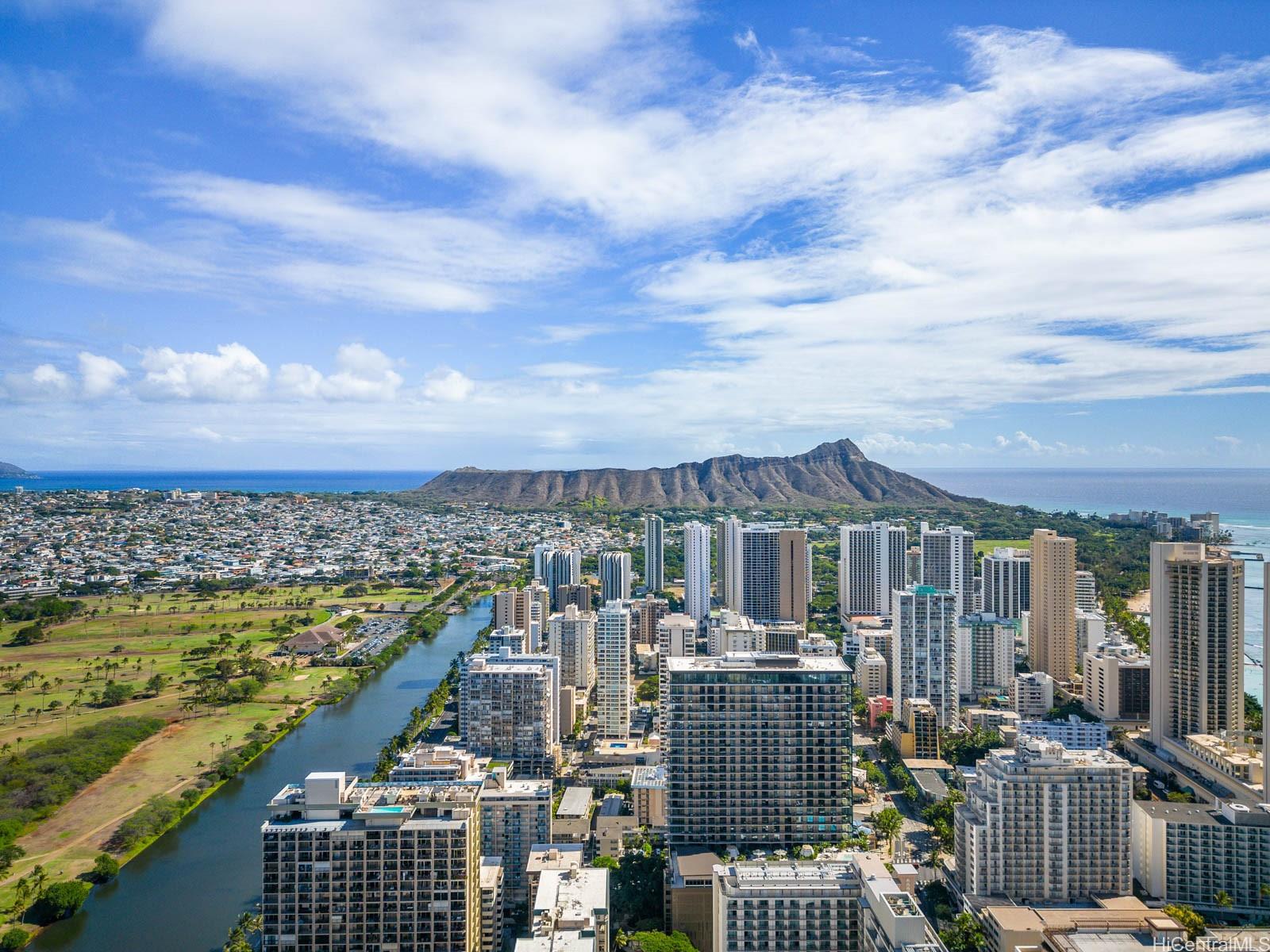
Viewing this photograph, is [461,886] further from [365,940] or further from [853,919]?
[853,919]

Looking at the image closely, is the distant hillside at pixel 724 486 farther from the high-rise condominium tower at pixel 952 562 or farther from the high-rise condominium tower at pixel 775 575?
the high-rise condominium tower at pixel 775 575

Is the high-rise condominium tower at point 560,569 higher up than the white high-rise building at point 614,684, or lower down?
higher up

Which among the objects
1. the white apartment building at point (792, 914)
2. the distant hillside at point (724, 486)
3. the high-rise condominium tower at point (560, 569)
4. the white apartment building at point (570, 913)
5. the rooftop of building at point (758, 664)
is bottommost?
the white apartment building at point (570, 913)

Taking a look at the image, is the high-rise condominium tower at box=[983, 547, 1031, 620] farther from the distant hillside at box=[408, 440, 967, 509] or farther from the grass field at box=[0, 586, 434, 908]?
the distant hillside at box=[408, 440, 967, 509]

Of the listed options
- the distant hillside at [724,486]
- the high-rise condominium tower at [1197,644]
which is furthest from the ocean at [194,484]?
the high-rise condominium tower at [1197,644]

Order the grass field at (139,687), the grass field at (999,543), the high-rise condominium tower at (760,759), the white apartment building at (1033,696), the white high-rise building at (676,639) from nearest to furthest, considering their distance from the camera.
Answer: the high-rise condominium tower at (760,759) → the grass field at (139,687) → the white apartment building at (1033,696) → the white high-rise building at (676,639) → the grass field at (999,543)

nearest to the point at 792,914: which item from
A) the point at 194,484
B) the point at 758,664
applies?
the point at 758,664

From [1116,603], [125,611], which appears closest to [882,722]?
[1116,603]

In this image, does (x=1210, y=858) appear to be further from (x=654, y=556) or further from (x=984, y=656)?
(x=654, y=556)
